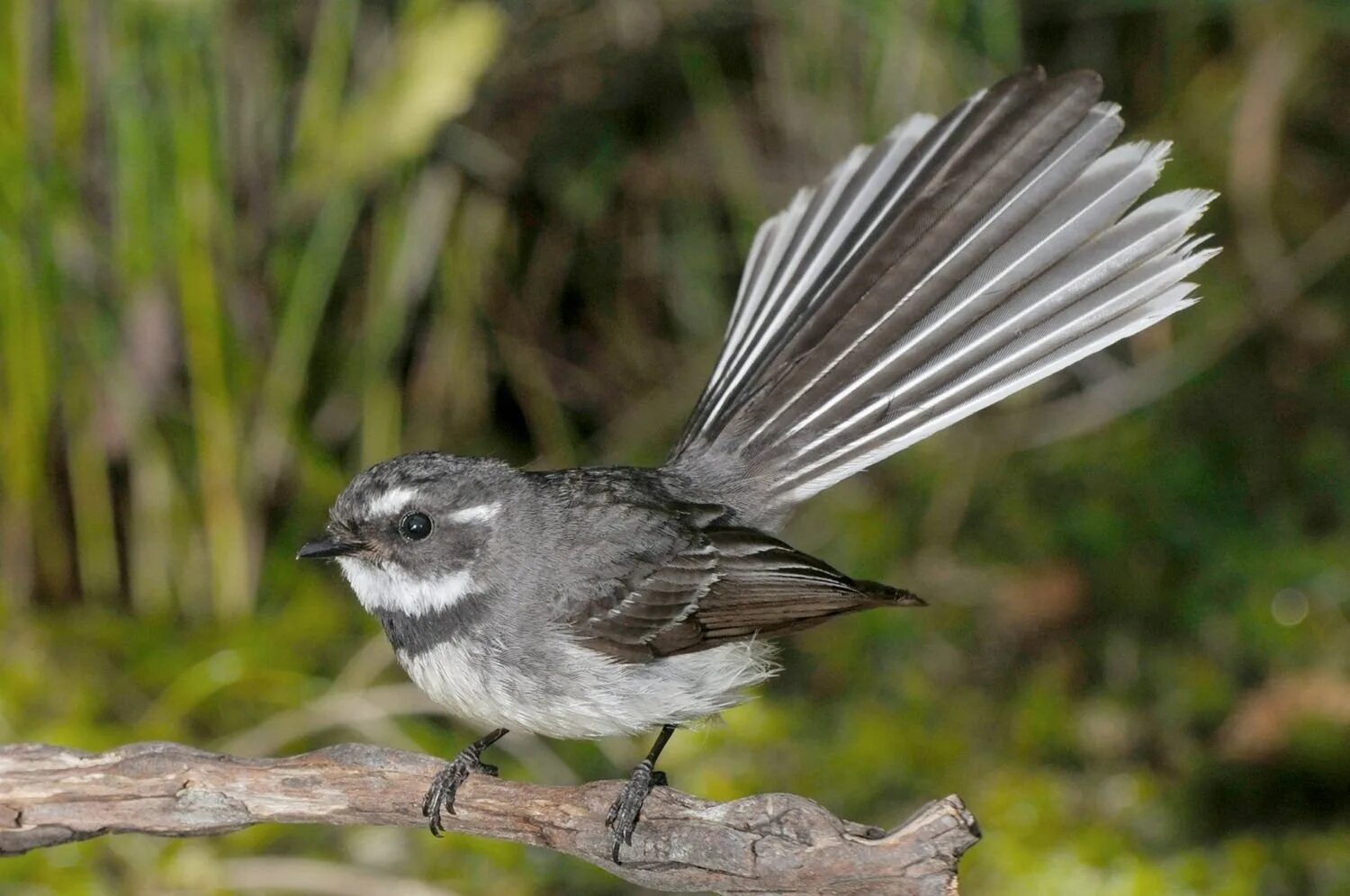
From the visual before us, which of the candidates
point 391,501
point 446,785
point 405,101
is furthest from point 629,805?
point 405,101

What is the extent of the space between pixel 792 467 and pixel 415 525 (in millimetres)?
874

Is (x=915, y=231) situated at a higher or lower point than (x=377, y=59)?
lower

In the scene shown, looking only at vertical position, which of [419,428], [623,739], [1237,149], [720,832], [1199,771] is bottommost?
[720,832]

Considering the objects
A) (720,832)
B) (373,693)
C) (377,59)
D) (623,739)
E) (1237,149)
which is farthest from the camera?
(1237,149)

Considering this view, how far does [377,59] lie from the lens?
5.82 metres

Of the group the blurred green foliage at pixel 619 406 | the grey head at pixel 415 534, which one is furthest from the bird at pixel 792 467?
the blurred green foliage at pixel 619 406

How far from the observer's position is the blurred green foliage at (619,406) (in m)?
4.83

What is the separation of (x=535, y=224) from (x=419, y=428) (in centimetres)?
116

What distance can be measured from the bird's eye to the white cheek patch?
77mm

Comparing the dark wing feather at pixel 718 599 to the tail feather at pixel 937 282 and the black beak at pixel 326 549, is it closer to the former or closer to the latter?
the tail feather at pixel 937 282

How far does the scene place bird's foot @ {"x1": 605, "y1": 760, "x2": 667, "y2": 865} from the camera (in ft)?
9.46

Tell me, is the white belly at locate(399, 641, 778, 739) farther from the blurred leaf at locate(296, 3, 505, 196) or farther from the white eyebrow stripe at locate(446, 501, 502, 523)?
the blurred leaf at locate(296, 3, 505, 196)

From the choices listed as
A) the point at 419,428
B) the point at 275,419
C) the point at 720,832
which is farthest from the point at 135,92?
the point at 720,832

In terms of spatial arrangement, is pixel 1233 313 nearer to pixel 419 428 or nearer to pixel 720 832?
pixel 419 428
